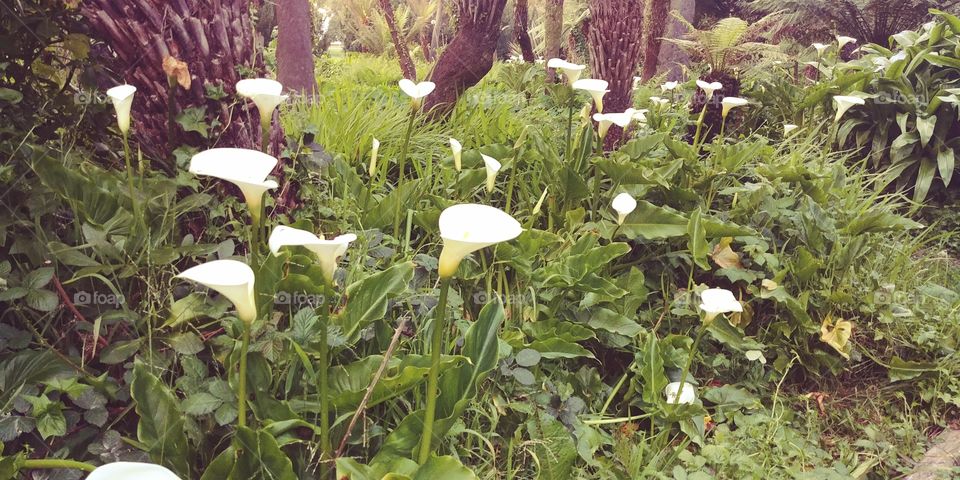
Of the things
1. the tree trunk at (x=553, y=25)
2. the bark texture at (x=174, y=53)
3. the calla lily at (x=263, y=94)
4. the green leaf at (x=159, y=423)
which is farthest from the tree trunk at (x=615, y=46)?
the tree trunk at (x=553, y=25)

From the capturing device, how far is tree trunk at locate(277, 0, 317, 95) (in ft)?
13.0

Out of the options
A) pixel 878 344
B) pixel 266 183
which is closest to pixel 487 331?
pixel 266 183

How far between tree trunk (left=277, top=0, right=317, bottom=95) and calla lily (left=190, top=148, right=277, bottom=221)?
3.14 meters

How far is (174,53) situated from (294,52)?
8.24 feet

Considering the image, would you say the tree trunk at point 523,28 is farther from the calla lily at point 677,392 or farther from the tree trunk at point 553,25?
the calla lily at point 677,392

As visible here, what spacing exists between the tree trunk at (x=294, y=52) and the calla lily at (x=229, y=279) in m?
3.31

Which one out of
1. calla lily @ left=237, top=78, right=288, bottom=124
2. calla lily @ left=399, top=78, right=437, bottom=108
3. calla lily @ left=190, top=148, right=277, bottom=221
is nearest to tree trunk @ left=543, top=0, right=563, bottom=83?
calla lily @ left=399, top=78, right=437, bottom=108

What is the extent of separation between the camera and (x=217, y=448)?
1.30 m

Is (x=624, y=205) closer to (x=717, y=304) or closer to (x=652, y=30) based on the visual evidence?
(x=717, y=304)

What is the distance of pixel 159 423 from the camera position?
111cm

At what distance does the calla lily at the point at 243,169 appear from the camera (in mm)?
907

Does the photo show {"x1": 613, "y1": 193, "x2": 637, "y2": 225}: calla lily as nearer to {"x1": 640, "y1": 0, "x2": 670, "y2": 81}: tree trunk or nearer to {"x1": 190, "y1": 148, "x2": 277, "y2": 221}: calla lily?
{"x1": 190, "y1": 148, "x2": 277, "y2": 221}: calla lily

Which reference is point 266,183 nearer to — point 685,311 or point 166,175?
point 166,175

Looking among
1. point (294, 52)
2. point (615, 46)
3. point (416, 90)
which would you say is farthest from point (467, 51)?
point (416, 90)
